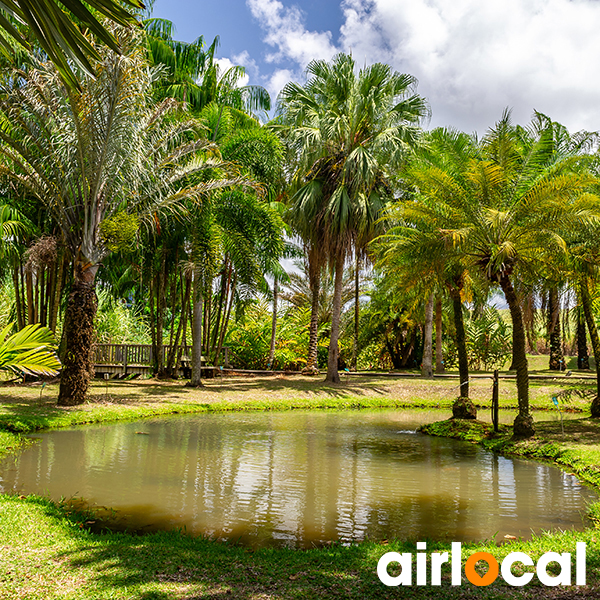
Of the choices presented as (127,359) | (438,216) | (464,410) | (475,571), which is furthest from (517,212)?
(127,359)

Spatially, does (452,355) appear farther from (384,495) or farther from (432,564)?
(432,564)

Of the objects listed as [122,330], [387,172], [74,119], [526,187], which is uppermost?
[387,172]

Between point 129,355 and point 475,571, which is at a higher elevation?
point 129,355

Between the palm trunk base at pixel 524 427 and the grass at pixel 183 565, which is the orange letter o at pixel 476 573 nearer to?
the grass at pixel 183 565

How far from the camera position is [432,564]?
4.52 metres

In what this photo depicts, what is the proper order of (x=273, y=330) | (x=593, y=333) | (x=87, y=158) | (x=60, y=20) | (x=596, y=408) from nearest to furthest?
1. (x=60, y=20)
2. (x=87, y=158)
3. (x=593, y=333)
4. (x=596, y=408)
5. (x=273, y=330)

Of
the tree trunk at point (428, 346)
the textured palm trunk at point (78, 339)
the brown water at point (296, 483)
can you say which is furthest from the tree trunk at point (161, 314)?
the tree trunk at point (428, 346)

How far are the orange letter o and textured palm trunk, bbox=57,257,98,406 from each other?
37.0 ft

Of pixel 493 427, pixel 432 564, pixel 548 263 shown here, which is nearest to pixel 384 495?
pixel 432 564

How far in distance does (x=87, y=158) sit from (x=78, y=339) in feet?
14.7

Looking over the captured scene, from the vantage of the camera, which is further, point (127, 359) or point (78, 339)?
point (127, 359)

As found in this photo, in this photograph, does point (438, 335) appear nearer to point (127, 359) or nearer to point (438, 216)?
point (127, 359)

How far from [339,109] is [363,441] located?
573 inches

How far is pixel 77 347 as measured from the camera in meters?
13.5
